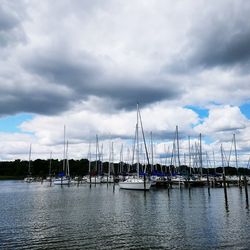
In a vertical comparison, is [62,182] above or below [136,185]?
above

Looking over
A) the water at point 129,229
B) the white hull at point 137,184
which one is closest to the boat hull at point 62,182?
the white hull at point 137,184

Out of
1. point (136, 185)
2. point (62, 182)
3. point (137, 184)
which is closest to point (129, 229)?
point (137, 184)

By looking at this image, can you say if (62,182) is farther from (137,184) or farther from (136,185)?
(137,184)

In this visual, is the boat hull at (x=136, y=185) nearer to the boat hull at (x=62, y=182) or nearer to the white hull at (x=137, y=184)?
the white hull at (x=137, y=184)

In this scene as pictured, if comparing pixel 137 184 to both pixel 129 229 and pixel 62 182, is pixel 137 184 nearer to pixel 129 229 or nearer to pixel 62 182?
pixel 129 229

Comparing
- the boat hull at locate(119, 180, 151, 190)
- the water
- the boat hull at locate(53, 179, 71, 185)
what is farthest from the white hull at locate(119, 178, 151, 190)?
the boat hull at locate(53, 179, 71, 185)

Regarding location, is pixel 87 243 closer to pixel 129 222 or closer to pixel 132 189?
pixel 129 222

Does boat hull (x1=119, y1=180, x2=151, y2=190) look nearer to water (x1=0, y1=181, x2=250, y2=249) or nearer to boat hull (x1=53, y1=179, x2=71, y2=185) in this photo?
water (x1=0, y1=181, x2=250, y2=249)

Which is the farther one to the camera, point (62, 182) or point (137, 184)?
point (62, 182)

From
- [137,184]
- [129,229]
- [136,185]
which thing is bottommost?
[129,229]

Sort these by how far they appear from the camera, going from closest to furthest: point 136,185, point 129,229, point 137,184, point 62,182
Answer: point 129,229
point 137,184
point 136,185
point 62,182

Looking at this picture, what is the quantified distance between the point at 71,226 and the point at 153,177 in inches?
2844

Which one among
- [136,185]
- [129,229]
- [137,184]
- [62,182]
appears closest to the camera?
[129,229]

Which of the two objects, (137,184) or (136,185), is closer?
(137,184)
